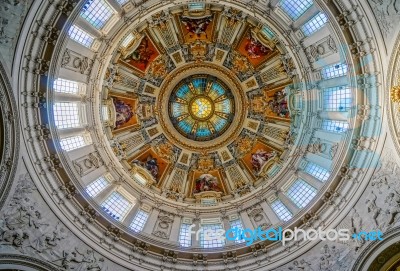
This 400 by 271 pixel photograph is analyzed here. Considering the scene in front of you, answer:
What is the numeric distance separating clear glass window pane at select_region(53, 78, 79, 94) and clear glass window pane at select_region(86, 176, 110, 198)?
6633mm

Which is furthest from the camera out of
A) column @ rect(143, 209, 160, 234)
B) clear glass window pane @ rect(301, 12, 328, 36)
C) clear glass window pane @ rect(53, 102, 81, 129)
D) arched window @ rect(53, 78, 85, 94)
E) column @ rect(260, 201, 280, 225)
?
column @ rect(143, 209, 160, 234)

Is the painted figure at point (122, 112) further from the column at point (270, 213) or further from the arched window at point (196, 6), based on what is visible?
the column at point (270, 213)

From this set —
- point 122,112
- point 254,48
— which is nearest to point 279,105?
point 254,48

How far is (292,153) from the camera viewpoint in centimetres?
3031

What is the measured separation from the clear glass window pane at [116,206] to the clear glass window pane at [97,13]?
12215 mm

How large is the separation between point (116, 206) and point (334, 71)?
18087 millimetres

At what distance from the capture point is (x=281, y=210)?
28453mm

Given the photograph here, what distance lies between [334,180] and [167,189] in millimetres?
13697

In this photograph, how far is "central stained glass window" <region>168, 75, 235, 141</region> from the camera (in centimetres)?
3528

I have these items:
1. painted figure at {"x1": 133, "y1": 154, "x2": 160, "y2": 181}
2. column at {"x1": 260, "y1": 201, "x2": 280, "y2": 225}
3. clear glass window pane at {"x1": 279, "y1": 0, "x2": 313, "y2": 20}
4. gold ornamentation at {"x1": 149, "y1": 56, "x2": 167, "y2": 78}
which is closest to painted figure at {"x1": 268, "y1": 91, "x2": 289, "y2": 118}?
clear glass window pane at {"x1": 279, "y1": 0, "x2": 313, "y2": 20}

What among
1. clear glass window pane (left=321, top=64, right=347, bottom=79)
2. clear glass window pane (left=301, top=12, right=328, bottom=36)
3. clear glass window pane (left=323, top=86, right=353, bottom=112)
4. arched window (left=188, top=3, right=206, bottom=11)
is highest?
A: arched window (left=188, top=3, right=206, bottom=11)

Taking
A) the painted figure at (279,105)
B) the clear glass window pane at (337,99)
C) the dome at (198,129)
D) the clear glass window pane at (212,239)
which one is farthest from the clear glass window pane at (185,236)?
the clear glass window pane at (337,99)

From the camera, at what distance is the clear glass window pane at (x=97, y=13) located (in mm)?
24428

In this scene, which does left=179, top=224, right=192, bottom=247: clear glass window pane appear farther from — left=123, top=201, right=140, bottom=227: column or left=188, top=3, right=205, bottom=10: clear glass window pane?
left=188, top=3, right=205, bottom=10: clear glass window pane
